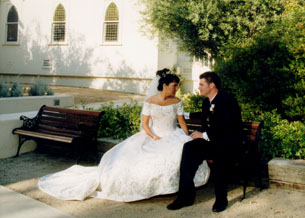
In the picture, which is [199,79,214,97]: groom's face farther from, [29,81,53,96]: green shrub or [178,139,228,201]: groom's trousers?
[29,81,53,96]: green shrub

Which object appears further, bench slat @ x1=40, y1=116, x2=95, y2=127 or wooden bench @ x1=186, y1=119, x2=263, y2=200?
bench slat @ x1=40, y1=116, x2=95, y2=127

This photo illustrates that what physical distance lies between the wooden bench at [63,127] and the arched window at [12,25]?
17388 mm

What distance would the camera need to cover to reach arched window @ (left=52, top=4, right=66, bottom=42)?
68.7 ft

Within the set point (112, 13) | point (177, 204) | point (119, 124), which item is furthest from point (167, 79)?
point (112, 13)

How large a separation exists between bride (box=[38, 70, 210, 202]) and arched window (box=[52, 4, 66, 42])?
56.0ft

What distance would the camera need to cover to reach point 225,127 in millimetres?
4414

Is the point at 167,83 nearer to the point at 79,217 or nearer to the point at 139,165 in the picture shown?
the point at 139,165

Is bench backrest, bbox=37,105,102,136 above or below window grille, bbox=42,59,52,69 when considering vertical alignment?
below

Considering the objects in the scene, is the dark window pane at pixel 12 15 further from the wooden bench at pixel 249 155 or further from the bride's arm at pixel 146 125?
the wooden bench at pixel 249 155

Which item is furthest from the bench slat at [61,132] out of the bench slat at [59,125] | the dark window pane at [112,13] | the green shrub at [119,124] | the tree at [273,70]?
the dark window pane at [112,13]

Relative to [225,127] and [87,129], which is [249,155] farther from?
[87,129]

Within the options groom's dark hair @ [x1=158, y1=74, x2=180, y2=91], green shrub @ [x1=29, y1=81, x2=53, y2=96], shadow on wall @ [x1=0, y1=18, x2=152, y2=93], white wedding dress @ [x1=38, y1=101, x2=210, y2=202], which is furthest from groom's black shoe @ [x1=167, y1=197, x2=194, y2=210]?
shadow on wall @ [x1=0, y1=18, x2=152, y2=93]

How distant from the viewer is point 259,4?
542 inches

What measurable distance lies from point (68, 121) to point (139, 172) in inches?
111
